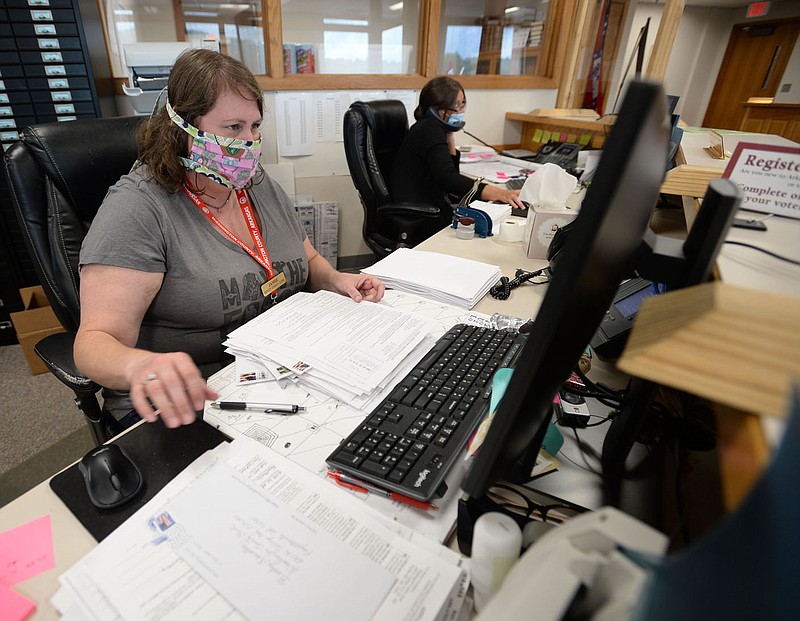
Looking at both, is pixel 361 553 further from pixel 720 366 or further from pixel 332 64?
pixel 332 64

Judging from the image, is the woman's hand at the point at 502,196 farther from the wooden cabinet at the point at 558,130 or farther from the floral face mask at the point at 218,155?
the floral face mask at the point at 218,155

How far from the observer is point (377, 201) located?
7.50 feet

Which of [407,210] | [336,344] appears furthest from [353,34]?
[336,344]

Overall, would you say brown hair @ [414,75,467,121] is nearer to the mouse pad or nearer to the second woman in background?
the second woman in background

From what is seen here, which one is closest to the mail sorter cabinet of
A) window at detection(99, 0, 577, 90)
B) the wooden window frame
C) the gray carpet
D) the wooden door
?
window at detection(99, 0, 577, 90)

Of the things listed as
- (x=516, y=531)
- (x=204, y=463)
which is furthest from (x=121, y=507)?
(x=516, y=531)

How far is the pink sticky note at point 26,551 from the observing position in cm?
53

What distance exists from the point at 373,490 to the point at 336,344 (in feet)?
1.17

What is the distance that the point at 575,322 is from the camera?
0.39m

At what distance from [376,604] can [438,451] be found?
0.23 m

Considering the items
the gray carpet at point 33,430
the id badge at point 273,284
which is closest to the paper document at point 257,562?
the id badge at point 273,284

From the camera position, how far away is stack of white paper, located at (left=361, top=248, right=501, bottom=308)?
1.20 meters

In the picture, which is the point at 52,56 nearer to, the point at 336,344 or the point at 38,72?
the point at 38,72

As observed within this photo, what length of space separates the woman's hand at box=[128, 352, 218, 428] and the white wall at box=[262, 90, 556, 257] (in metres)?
2.37
